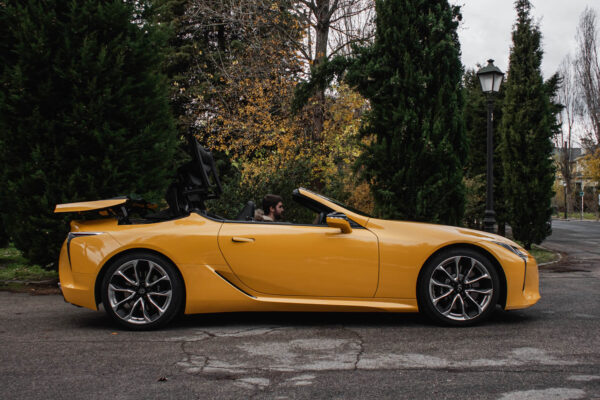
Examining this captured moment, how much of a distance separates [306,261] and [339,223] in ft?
1.49

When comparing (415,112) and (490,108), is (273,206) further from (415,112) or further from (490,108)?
(490,108)

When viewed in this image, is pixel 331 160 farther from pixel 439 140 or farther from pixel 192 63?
pixel 192 63

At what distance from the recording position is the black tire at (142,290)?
4.94 metres

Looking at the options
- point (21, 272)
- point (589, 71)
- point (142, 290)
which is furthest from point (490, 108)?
point (589, 71)

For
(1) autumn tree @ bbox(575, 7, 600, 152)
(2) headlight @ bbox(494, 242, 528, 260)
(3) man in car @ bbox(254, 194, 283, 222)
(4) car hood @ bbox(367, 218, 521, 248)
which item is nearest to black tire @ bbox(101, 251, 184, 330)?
(3) man in car @ bbox(254, 194, 283, 222)

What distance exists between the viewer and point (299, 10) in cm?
1823

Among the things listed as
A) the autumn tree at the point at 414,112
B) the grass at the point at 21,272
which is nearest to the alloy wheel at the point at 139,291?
the grass at the point at 21,272

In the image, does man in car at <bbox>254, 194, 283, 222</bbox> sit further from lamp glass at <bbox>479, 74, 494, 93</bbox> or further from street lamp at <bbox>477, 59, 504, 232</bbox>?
lamp glass at <bbox>479, 74, 494, 93</bbox>

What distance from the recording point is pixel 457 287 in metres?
4.93

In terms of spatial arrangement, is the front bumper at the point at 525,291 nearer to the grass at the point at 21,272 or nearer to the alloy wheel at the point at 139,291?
the alloy wheel at the point at 139,291

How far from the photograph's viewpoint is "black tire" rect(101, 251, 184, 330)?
494 centimetres

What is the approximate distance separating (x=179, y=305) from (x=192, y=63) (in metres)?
24.1

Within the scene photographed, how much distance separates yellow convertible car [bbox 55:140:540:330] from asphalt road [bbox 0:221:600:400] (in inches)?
9.5

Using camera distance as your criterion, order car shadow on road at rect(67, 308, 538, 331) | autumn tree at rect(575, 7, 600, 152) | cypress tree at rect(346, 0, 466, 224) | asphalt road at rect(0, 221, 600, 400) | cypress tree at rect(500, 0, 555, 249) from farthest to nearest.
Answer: autumn tree at rect(575, 7, 600, 152), cypress tree at rect(500, 0, 555, 249), cypress tree at rect(346, 0, 466, 224), car shadow on road at rect(67, 308, 538, 331), asphalt road at rect(0, 221, 600, 400)
